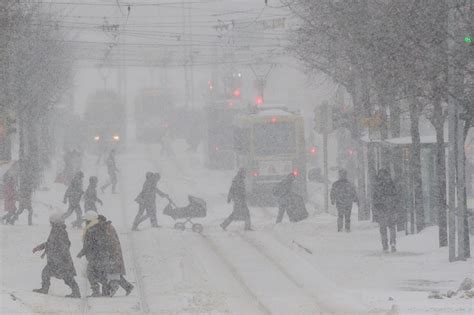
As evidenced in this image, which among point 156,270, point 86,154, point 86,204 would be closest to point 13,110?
point 86,204

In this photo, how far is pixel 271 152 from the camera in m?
38.7

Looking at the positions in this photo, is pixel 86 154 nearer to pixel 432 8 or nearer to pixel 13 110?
pixel 13 110

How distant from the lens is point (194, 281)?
18875 mm


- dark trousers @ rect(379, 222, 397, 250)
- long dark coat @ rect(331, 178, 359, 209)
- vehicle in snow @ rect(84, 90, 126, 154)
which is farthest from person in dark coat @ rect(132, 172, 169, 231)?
vehicle in snow @ rect(84, 90, 126, 154)

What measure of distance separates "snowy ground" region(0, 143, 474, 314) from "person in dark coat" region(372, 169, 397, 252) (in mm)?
363

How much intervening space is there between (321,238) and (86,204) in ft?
24.5

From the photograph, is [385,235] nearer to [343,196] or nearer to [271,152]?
[343,196]

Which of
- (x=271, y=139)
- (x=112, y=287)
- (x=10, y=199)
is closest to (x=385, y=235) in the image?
(x=112, y=287)

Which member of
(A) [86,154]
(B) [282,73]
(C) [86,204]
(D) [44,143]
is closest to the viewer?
(C) [86,204]

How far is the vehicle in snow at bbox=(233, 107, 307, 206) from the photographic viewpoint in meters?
38.6

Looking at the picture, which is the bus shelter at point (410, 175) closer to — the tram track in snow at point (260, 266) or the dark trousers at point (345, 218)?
the dark trousers at point (345, 218)

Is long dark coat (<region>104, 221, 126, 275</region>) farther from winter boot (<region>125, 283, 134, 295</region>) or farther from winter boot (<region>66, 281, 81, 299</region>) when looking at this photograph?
winter boot (<region>66, 281, 81, 299</region>)

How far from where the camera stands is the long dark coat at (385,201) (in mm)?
22328

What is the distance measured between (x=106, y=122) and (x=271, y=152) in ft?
108
